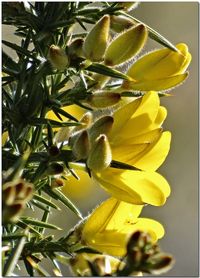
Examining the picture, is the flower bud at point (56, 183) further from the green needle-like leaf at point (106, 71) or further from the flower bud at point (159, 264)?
the flower bud at point (159, 264)

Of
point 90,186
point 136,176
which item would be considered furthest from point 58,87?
point 90,186

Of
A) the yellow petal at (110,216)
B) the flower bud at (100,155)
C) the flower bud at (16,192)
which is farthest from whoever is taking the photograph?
the yellow petal at (110,216)

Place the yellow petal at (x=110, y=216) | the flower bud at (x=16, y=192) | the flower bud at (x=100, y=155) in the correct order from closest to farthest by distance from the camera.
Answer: the flower bud at (x=16, y=192)
the flower bud at (x=100, y=155)
the yellow petal at (x=110, y=216)

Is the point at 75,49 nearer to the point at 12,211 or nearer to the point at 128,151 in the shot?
the point at 128,151

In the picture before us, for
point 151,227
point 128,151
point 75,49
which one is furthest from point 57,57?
point 151,227

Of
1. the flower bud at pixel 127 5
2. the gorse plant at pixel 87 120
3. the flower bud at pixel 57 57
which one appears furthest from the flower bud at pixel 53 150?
the flower bud at pixel 127 5

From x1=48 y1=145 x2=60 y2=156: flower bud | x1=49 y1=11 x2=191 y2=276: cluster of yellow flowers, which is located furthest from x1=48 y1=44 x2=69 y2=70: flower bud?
x1=48 y1=145 x2=60 y2=156: flower bud
